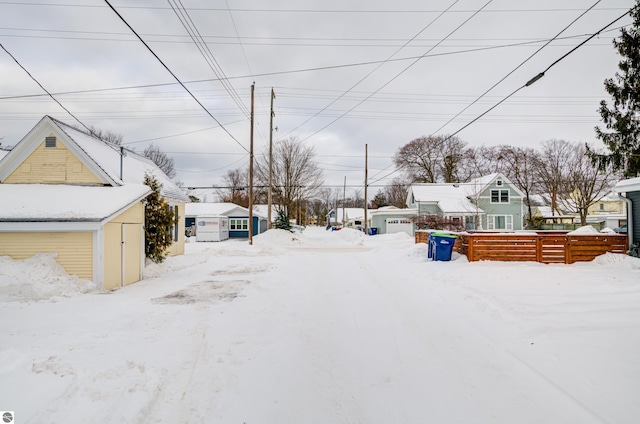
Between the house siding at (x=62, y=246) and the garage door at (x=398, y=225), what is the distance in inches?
1415

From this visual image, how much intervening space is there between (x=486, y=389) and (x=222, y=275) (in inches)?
375

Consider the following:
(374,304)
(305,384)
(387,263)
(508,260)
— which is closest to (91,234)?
(374,304)

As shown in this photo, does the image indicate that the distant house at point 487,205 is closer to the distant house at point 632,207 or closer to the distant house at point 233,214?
the distant house at point 233,214

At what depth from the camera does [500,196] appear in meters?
36.8

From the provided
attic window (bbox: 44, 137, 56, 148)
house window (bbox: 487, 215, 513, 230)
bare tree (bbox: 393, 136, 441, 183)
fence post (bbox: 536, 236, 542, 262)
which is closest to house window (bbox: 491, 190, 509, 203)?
house window (bbox: 487, 215, 513, 230)

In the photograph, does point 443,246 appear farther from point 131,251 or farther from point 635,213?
point 131,251

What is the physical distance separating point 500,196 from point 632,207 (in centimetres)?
2604

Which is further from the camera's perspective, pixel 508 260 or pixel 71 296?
pixel 508 260

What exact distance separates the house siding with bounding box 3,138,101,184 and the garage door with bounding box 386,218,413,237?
34745 mm

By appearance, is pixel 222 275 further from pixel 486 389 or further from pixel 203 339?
pixel 486 389

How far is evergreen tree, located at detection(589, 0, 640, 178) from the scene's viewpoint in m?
15.0

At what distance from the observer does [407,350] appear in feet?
15.3

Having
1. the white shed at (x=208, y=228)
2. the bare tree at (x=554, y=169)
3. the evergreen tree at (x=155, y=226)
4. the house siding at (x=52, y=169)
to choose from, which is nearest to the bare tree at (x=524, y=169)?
the bare tree at (x=554, y=169)

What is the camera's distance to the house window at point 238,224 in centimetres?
3556
